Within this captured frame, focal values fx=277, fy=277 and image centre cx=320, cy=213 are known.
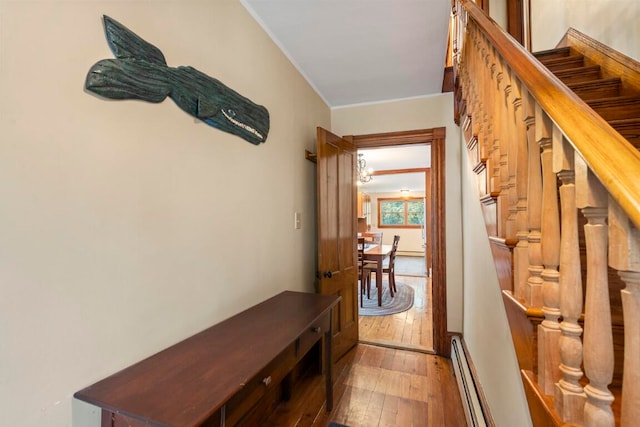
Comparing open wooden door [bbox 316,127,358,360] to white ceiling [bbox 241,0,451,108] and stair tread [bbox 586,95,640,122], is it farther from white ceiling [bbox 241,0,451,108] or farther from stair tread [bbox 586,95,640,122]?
stair tread [bbox 586,95,640,122]

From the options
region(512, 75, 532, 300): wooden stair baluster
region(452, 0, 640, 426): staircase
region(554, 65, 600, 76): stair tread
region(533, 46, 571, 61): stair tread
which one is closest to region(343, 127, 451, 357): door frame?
region(533, 46, 571, 61): stair tread

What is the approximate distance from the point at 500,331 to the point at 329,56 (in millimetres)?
2169

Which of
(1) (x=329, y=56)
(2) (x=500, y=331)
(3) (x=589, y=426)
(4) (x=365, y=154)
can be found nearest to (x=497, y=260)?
(2) (x=500, y=331)

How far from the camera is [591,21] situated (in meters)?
1.88

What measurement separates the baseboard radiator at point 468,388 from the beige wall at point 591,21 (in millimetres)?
2134

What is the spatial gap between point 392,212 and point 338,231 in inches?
308

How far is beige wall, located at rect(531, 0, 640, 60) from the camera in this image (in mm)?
1534

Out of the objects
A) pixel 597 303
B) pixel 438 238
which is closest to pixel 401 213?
pixel 438 238

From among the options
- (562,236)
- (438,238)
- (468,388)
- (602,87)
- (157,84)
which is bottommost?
(468,388)

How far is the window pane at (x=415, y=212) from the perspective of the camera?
32.0 feet

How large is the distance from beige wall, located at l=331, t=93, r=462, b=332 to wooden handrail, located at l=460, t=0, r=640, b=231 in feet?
6.78

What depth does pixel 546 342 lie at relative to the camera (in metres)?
0.71

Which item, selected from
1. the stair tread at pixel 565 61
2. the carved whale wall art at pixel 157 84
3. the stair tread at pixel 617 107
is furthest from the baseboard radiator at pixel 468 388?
the stair tread at pixel 565 61

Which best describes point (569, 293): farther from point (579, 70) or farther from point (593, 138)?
point (579, 70)
